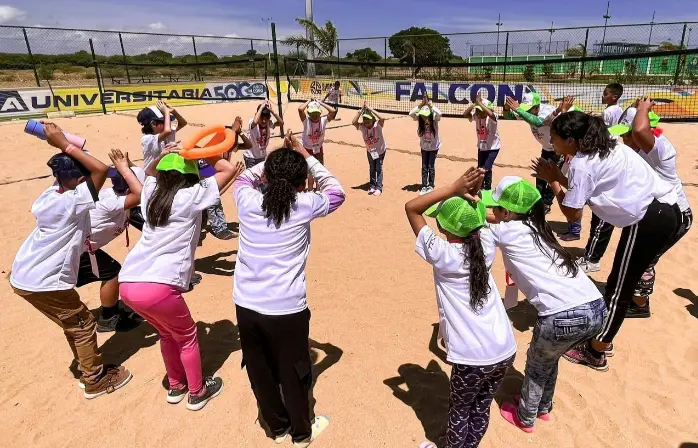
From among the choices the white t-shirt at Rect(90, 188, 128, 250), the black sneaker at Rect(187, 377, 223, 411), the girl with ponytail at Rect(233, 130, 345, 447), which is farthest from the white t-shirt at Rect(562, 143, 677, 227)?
the white t-shirt at Rect(90, 188, 128, 250)

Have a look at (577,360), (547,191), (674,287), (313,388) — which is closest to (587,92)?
(547,191)

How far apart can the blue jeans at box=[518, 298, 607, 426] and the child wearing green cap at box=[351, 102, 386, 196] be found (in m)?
5.83

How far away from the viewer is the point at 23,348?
4.16 metres

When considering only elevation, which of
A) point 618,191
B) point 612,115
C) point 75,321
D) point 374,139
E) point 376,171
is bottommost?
point 376,171

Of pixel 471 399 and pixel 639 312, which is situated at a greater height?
pixel 471 399

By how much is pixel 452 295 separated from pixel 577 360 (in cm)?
204

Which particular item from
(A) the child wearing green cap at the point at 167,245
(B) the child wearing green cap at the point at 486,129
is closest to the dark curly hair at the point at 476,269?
(A) the child wearing green cap at the point at 167,245

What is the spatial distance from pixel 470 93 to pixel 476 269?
2000 centimetres

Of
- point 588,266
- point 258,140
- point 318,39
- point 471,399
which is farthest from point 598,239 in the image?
point 318,39

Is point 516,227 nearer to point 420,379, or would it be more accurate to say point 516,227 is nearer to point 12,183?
point 420,379

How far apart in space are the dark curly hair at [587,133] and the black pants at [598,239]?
86.2 inches

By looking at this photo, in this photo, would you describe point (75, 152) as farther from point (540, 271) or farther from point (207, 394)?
point (540, 271)

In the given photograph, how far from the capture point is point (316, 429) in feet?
10.3

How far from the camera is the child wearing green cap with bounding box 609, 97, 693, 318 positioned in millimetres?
3777
